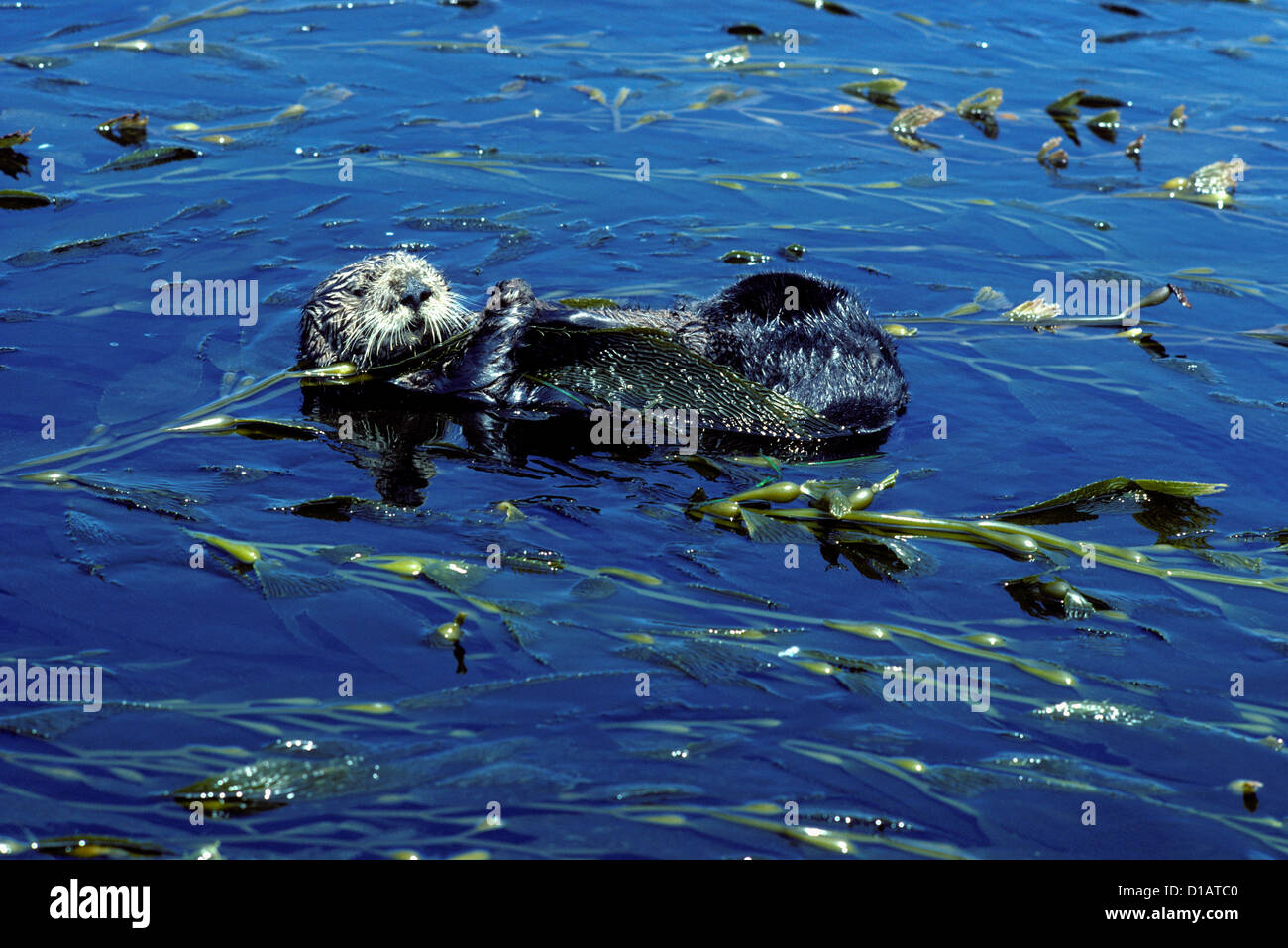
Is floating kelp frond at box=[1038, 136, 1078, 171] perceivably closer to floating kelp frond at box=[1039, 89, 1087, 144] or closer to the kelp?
floating kelp frond at box=[1039, 89, 1087, 144]

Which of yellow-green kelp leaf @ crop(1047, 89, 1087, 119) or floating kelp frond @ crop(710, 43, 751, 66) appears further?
floating kelp frond @ crop(710, 43, 751, 66)

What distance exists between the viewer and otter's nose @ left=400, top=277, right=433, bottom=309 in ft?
16.0

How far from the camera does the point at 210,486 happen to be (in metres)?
4.23

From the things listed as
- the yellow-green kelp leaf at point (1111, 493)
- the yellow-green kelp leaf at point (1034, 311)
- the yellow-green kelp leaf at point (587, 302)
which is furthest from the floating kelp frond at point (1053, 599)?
the yellow-green kelp leaf at point (587, 302)

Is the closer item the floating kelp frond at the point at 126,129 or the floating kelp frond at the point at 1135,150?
the floating kelp frond at the point at 126,129

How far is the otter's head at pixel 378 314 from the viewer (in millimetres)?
4922

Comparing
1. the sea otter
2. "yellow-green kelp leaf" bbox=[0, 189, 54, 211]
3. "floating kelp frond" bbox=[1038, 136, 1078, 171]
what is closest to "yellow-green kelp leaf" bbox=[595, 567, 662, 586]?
the sea otter

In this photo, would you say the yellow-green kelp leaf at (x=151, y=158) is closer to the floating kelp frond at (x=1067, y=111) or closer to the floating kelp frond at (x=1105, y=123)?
the floating kelp frond at (x=1067, y=111)

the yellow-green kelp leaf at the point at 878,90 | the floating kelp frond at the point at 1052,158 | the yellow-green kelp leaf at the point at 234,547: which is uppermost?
the yellow-green kelp leaf at the point at 878,90

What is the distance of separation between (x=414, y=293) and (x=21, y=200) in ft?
8.47

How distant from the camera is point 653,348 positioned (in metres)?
4.55

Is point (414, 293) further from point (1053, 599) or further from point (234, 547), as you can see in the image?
point (1053, 599)

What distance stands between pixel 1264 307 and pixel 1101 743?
133 inches

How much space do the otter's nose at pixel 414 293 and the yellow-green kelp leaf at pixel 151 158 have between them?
8.20 feet
